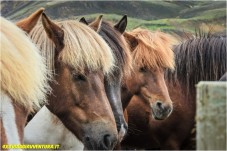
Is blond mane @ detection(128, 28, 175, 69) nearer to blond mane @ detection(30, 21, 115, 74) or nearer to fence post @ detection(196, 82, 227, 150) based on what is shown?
blond mane @ detection(30, 21, 115, 74)

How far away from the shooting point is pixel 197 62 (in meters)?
4.70

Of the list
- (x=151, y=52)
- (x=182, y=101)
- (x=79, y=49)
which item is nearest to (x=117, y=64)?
(x=79, y=49)

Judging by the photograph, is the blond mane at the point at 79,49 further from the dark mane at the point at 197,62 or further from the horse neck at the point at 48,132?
the dark mane at the point at 197,62

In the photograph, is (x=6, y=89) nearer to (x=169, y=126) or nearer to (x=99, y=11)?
(x=169, y=126)

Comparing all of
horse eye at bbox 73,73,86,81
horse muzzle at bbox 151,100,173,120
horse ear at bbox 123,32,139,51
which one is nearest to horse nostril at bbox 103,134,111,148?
horse eye at bbox 73,73,86,81

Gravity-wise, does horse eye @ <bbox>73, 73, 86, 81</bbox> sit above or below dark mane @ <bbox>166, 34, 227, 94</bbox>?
above

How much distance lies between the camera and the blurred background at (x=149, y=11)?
5.17 meters

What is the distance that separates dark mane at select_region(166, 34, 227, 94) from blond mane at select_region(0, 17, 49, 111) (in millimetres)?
2670

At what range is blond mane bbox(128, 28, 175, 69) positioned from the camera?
4.21 meters

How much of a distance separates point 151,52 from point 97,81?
165cm

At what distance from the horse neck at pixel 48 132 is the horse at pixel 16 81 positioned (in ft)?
3.03

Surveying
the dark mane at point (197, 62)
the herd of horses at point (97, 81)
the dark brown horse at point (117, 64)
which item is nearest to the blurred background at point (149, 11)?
the dark mane at point (197, 62)

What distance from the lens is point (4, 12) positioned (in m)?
5.19

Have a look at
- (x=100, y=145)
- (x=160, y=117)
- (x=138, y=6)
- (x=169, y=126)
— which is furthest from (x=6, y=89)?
(x=138, y=6)
